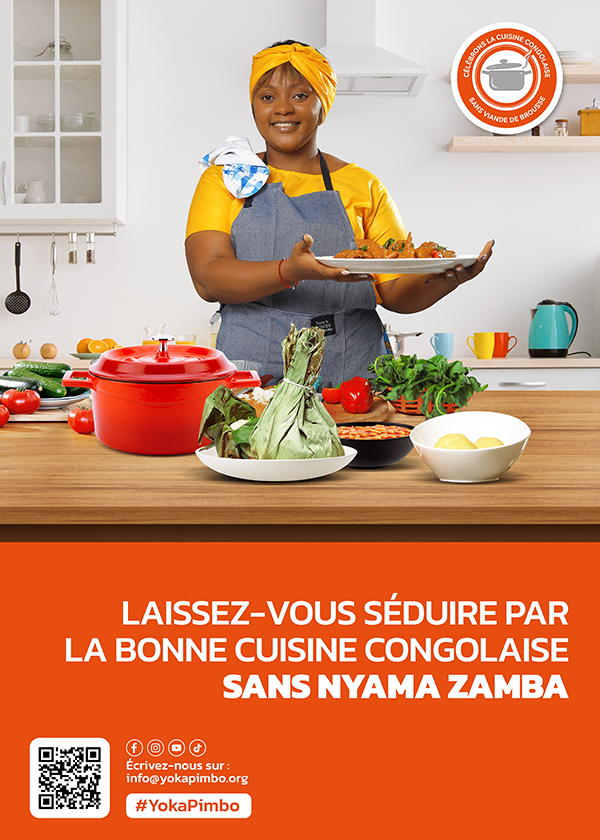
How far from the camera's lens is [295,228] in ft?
6.43

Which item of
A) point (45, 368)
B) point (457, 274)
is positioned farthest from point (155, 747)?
point (457, 274)

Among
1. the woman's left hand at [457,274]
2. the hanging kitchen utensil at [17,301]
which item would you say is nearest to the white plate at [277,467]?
the woman's left hand at [457,274]

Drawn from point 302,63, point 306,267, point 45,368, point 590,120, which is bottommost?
point 45,368

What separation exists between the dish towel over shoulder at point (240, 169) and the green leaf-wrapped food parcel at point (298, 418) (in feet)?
3.49

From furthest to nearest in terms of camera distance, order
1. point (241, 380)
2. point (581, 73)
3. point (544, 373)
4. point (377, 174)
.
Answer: point (377, 174), point (581, 73), point (544, 373), point (241, 380)

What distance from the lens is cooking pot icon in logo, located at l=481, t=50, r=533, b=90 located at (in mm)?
3330

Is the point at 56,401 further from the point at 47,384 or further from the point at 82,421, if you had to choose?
the point at 82,421

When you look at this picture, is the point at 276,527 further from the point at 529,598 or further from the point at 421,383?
the point at 421,383

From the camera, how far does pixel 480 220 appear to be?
3471 millimetres

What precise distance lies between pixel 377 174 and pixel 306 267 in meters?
2.12

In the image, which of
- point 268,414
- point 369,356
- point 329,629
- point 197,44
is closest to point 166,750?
point 329,629

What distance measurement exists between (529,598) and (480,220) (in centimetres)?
299

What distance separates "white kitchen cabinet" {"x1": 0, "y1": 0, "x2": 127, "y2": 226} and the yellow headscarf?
1547mm

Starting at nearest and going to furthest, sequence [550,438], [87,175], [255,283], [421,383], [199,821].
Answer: [199,821], [550,438], [421,383], [255,283], [87,175]
